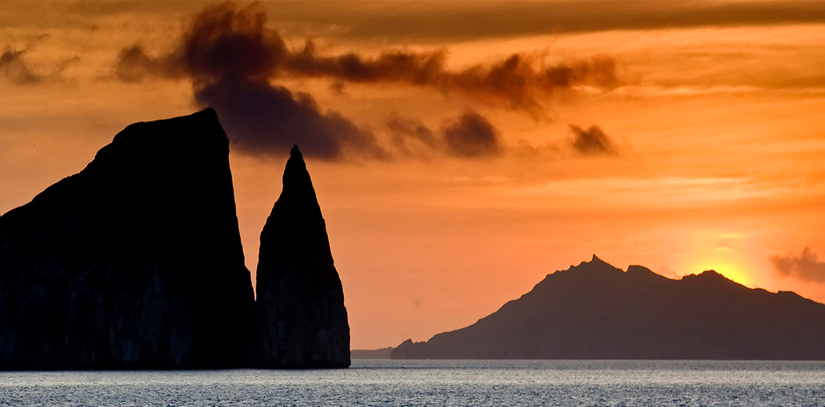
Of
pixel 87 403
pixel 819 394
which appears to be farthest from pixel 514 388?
pixel 87 403

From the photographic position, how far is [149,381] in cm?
16300

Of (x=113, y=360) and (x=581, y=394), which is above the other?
(x=113, y=360)

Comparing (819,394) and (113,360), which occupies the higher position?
(113,360)

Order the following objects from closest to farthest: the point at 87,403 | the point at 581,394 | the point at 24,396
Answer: the point at 87,403
the point at 24,396
the point at 581,394

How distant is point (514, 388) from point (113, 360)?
241 ft

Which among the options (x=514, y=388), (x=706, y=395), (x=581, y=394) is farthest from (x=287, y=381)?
(x=706, y=395)

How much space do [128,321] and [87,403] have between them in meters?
85.1

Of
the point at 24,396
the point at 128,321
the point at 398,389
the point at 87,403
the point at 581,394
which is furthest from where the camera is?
the point at 128,321

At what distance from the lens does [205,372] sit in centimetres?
19988

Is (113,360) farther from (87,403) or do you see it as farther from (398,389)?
(87,403)

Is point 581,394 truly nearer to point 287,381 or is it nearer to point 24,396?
point 287,381

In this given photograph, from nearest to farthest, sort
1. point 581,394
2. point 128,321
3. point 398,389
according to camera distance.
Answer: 1. point 581,394
2. point 398,389
3. point 128,321

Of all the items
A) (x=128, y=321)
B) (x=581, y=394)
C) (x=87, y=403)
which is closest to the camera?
(x=87, y=403)

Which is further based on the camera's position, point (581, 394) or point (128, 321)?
point (128, 321)
